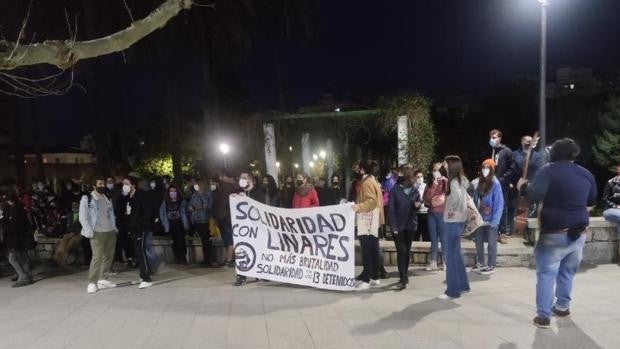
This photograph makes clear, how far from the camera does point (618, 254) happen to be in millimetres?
7578

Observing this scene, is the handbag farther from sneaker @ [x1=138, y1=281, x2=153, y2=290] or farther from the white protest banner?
sneaker @ [x1=138, y1=281, x2=153, y2=290]

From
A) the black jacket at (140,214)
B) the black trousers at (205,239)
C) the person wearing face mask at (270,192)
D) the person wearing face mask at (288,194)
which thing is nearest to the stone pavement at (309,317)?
the black jacket at (140,214)

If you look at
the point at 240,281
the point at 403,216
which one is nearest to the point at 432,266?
the point at 403,216

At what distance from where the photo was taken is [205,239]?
923 centimetres

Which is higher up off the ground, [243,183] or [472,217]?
[243,183]

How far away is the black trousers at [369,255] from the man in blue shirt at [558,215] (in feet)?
8.11

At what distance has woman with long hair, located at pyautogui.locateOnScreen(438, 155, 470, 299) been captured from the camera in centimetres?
602

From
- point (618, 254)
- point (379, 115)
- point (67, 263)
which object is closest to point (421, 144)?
point (379, 115)

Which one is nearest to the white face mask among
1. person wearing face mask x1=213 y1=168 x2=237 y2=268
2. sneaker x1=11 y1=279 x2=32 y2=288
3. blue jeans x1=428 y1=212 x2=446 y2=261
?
person wearing face mask x1=213 y1=168 x2=237 y2=268

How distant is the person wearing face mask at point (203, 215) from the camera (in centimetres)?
912

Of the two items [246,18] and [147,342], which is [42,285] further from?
[246,18]

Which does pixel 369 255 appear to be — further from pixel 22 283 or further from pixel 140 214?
pixel 22 283

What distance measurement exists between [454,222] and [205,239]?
5219 millimetres

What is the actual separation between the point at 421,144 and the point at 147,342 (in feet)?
30.0
